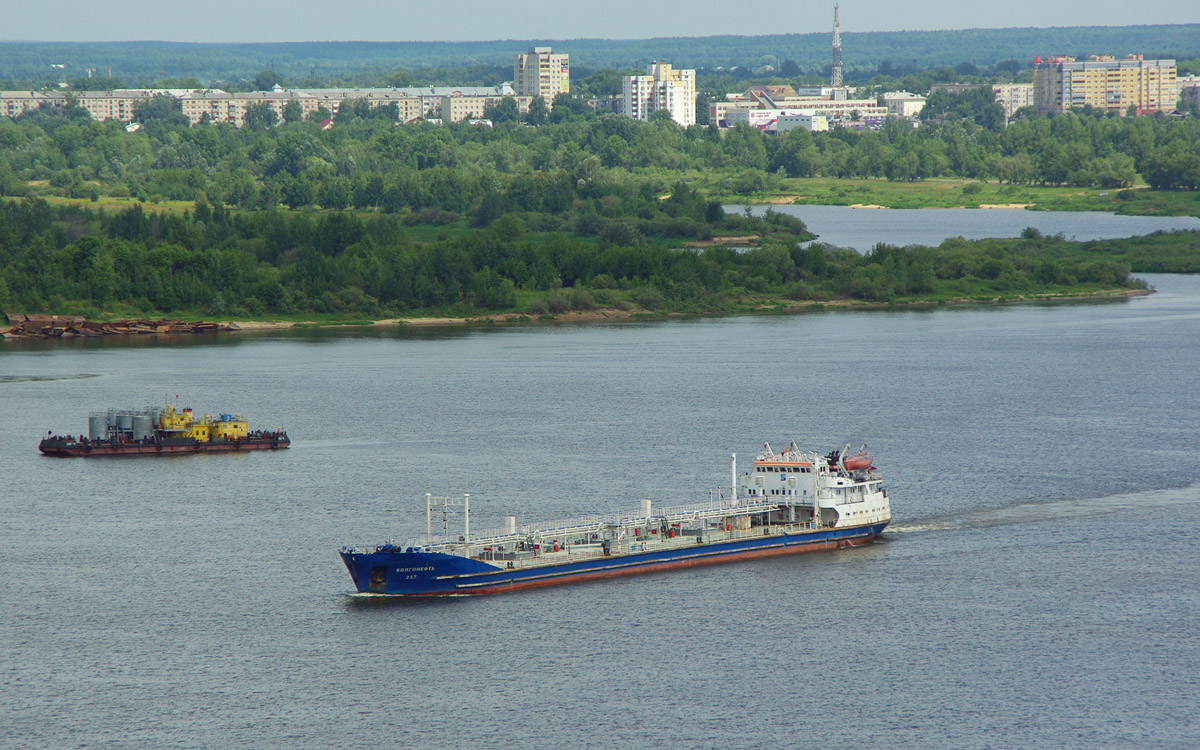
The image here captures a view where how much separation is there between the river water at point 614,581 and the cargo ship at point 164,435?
1.82 m

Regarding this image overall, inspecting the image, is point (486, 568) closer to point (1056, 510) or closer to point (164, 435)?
point (1056, 510)

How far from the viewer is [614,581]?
208 feet

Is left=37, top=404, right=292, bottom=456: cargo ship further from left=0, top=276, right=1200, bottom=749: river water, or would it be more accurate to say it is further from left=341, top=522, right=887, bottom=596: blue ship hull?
left=341, top=522, right=887, bottom=596: blue ship hull

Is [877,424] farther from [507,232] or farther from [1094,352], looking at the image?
[507,232]

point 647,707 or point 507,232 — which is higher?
point 507,232

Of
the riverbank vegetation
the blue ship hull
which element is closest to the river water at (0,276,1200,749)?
the blue ship hull

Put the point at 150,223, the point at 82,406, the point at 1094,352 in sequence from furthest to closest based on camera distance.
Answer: the point at 150,223 → the point at 1094,352 → the point at 82,406

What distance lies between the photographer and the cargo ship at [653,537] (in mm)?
60344

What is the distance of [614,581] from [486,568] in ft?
18.3

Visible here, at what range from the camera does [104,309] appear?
509 ft

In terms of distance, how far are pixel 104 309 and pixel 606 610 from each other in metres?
109

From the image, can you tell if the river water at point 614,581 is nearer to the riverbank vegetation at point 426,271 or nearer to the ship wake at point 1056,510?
→ the ship wake at point 1056,510

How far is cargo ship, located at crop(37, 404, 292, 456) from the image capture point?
92.7m

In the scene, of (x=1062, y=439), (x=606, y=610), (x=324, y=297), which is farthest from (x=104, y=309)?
(x=606, y=610)
